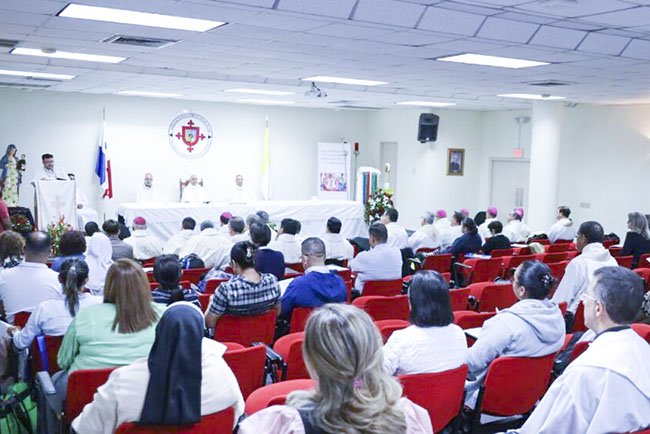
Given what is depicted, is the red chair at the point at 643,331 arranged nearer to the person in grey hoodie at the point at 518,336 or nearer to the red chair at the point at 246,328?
the person in grey hoodie at the point at 518,336

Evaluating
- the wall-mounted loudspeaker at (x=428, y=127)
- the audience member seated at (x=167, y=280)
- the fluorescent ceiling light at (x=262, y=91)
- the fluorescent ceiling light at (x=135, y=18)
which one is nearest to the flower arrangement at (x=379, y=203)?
the wall-mounted loudspeaker at (x=428, y=127)

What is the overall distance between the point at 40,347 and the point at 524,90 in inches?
359

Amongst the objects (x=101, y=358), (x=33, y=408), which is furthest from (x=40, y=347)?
(x=101, y=358)

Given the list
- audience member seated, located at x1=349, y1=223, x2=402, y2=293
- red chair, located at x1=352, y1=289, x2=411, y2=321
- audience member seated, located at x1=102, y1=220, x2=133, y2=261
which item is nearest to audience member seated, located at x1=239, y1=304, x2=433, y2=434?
red chair, located at x1=352, y1=289, x2=411, y2=321

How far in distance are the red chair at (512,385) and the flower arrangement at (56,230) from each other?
7.18 meters

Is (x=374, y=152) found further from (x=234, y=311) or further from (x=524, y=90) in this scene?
(x=234, y=311)

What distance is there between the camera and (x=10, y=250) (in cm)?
519

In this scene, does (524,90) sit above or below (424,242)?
above

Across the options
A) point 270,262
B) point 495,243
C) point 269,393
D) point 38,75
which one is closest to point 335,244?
point 270,262

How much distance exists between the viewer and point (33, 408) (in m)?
3.34

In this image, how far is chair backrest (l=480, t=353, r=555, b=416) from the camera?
325cm

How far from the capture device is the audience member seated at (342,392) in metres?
1.67

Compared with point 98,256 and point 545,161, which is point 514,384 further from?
point 545,161

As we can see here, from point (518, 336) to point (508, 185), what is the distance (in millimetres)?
13297
